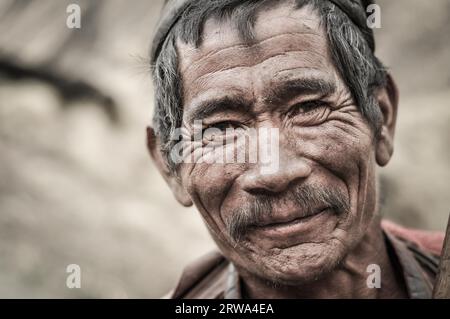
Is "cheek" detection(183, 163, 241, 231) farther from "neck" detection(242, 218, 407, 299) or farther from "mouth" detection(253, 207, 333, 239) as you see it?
"neck" detection(242, 218, 407, 299)

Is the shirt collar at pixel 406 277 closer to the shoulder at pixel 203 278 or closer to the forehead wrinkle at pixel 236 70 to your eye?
the shoulder at pixel 203 278

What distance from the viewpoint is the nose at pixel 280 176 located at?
5.74ft

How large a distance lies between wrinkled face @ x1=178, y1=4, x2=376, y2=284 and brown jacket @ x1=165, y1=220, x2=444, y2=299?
1.10 ft

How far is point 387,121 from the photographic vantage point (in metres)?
2.16

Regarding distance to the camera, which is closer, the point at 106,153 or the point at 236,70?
A: the point at 236,70

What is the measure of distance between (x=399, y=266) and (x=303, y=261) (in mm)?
526

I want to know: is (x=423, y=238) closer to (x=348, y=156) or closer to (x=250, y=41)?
(x=348, y=156)

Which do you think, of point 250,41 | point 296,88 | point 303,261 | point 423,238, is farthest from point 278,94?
point 423,238

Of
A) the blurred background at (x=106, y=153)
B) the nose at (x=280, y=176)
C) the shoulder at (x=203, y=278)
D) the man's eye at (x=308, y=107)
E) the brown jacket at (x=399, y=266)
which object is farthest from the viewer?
the blurred background at (x=106, y=153)

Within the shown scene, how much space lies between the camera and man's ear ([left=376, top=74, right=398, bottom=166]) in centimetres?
209

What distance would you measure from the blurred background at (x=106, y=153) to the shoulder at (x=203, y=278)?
1.76 m

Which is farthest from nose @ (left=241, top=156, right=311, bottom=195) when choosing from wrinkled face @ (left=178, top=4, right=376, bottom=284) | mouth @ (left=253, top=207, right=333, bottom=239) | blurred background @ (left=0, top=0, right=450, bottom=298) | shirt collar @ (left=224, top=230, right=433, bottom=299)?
blurred background @ (left=0, top=0, right=450, bottom=298)

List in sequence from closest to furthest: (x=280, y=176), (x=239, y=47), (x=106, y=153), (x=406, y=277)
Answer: (x=280, y=176) → (x=239, y=47) → (x=406, y=277) → (x=106, y=153)

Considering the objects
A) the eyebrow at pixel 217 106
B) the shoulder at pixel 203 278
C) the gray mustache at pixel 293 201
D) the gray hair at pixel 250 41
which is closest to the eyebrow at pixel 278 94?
the eyebrow at pixel 217 106
